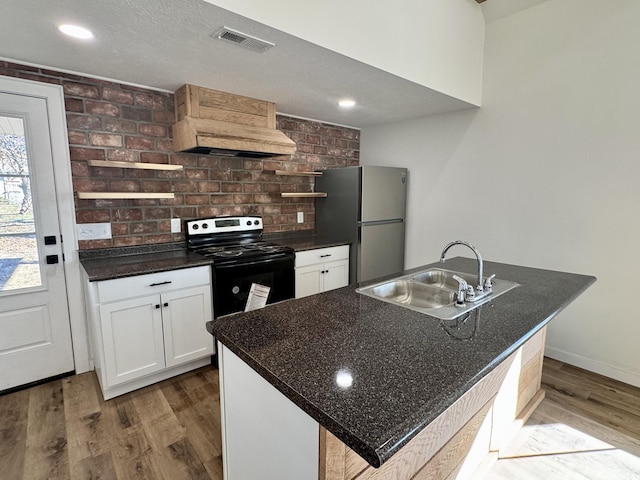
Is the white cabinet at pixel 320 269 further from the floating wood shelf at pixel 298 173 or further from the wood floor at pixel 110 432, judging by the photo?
the wood floor at pixel 110 432

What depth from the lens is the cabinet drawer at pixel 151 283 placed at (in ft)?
6.70

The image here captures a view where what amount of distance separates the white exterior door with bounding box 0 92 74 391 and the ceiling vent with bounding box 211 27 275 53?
1420 mm

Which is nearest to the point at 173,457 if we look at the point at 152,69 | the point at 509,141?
the point at 152,69

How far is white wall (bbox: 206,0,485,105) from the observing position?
1.62 meters

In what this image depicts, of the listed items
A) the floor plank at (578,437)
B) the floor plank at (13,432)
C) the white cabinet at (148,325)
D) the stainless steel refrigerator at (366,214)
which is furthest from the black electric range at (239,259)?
the floor plank at (578,437)

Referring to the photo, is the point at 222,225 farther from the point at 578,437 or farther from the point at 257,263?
the point at 578,437

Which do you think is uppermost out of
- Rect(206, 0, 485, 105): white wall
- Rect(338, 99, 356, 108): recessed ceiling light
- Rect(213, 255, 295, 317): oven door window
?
Rect(206, 0, 485, 105): white wall

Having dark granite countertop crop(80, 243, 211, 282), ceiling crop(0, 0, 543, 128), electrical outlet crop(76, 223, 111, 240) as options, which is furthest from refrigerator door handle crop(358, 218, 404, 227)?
electrical outlet crop(76, 223, 111, 240)

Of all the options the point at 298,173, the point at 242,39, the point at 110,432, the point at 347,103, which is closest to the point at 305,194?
the point at 298,173

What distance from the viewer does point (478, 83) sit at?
289 centimetres

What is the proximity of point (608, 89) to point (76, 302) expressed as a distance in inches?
159

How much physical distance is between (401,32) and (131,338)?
2.61 meters

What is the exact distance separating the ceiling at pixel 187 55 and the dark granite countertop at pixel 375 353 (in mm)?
1330

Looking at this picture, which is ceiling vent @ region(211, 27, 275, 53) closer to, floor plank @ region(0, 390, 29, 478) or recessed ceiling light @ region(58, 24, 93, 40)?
recessed ceiling light @ region(58, 24, 93, 40)
